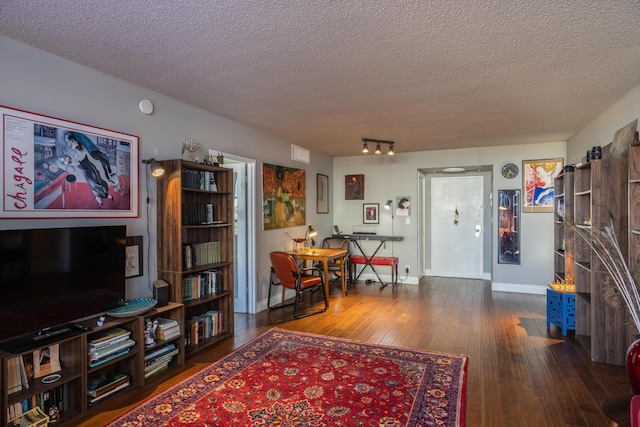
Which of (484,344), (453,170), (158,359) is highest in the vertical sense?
(453,170)

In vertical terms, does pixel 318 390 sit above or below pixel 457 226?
below

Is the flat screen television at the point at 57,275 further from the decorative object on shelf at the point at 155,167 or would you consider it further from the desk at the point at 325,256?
the desk at the point at 325,256

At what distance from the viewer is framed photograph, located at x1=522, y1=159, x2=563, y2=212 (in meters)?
5.64

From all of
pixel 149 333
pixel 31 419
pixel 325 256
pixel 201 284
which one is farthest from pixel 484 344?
pixel 31 419

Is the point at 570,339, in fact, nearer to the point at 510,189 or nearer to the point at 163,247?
the point at 510,189

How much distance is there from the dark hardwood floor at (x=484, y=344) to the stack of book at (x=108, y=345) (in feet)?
1.05

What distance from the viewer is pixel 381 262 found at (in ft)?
21.2

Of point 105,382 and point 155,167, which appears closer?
point 105,382

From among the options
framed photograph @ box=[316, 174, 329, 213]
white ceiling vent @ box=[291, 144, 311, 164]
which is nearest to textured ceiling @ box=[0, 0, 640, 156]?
white ceiling vent @ box=[291, 144, 311, 164]

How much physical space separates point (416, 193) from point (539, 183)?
1971 millimetres

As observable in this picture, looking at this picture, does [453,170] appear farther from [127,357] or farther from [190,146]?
[127,357]

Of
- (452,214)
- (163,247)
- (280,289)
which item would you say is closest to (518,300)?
(452,214)

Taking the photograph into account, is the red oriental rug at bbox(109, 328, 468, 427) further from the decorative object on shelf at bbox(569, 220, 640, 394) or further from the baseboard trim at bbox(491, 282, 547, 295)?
the baseboard trim at bbox(491, 282, 547, 295)

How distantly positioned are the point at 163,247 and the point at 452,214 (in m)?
5.73
